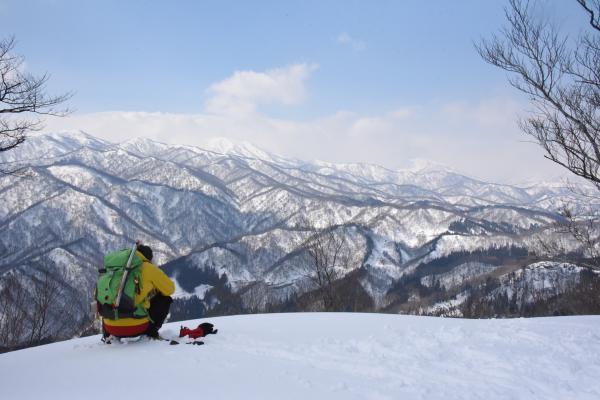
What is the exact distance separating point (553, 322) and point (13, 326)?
1464 inches

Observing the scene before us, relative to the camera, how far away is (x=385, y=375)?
5664 millimetres

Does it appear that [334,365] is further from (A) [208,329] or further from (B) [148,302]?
(B) [148,302]

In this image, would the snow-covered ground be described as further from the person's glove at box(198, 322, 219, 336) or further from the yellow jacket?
the yellow jacket

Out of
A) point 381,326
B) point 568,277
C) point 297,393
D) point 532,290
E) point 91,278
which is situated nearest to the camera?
point 297,393

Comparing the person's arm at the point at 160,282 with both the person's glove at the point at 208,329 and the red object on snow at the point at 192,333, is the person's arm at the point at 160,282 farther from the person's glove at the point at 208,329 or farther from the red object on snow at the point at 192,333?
the person's glove at the point at 208,329

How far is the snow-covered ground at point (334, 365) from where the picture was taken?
5062 mm

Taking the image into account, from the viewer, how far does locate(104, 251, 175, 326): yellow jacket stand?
7.09 m

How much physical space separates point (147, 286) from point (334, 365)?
11.6 ft

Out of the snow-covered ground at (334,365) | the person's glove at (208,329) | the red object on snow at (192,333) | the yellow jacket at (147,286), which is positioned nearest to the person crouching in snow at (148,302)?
the yellow jacket at (147,286)

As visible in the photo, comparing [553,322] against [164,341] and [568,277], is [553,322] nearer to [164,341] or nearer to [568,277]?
[164,341]

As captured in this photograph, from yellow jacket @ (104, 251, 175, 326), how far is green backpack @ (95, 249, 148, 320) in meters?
0.08

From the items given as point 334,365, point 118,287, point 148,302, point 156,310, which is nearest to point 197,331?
point 156,310

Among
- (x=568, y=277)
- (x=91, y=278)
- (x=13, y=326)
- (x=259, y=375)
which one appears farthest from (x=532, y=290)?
(x=91, y=278)

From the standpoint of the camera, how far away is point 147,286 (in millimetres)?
7109
